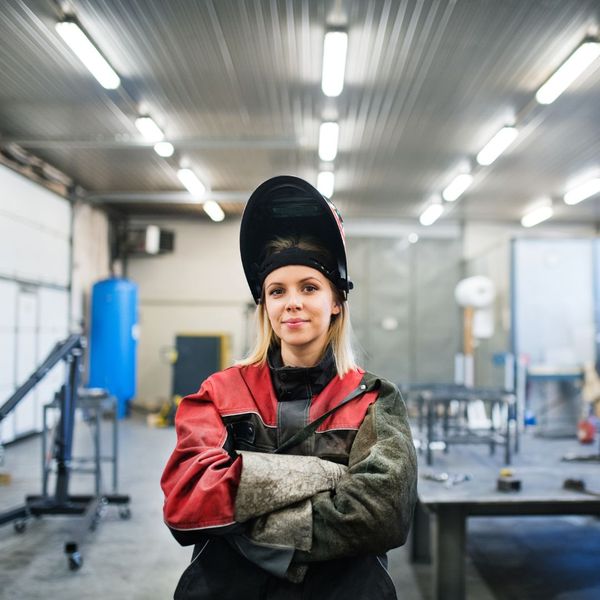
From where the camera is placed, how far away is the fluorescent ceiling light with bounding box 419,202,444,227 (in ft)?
30.9

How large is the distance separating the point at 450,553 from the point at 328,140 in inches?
187

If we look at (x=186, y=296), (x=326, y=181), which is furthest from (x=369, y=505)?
(x=186, y=296)

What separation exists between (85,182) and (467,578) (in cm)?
729

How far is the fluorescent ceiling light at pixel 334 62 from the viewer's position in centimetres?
397

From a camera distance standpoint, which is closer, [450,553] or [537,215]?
[450,553]

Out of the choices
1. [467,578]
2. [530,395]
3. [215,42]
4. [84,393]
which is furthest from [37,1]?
[530,395]

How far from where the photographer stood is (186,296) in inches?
401

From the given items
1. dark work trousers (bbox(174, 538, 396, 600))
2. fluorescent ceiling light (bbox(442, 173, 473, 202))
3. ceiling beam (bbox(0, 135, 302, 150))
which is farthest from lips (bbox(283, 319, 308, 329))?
fluorescent ceiling light (bbox(442, 173, 473, 202))

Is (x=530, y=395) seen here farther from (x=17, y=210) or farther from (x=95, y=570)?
(x=17, y=210)

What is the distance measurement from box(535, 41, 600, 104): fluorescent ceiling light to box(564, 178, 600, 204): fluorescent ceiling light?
344 centimetres

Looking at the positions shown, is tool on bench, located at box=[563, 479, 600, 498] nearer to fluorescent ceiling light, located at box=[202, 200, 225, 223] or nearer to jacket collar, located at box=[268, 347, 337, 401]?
jacket collar, located at box=[268, 347, 337, 401]

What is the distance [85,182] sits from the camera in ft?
26.6

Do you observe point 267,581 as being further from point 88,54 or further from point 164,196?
point 164,196

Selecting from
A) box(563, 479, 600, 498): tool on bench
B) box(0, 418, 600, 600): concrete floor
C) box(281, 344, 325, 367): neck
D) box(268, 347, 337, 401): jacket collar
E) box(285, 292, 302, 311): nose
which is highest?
box(285, 292, 302, 311): nose
